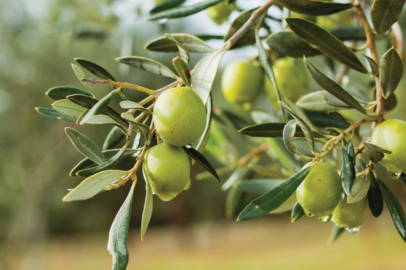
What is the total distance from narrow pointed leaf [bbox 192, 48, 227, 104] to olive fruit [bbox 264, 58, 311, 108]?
0.41m

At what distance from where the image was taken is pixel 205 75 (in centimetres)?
56

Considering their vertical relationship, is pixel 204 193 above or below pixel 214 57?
below

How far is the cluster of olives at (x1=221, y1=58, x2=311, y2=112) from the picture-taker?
0.98 m

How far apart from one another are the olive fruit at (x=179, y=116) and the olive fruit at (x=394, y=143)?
A: 0.92ft

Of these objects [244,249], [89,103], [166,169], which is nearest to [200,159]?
[166,169]

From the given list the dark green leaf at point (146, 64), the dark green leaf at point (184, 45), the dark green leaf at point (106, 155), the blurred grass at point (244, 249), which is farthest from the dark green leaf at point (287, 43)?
the blurred grass at point (244, 249)

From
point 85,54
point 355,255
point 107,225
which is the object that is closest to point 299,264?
point 355,255

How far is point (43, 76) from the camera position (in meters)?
10.5

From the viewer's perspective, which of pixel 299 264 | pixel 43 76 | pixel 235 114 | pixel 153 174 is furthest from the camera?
pixel 299 264

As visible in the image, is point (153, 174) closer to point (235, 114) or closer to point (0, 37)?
point (235, 114)

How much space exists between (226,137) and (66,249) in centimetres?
2166

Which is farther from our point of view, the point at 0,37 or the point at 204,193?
the point at 204,193

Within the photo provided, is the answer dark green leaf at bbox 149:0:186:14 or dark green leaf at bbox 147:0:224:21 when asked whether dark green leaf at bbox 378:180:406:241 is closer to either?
dark green leaf at bbox 147:0:224:21

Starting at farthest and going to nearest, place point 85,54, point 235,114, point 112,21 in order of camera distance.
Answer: point 85,54, point 112,21, point 235,114
